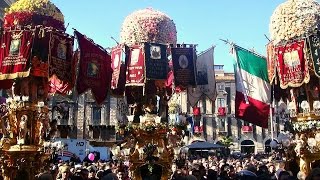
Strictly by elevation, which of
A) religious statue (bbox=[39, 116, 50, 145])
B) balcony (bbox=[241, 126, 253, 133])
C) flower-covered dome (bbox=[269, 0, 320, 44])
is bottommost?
balcony (bbox=[241, 126, 253, 133])

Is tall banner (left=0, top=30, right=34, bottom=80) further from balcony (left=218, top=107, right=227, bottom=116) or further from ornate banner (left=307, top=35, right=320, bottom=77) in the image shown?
balcony (left=218, top=107, right=227, bottom=116)

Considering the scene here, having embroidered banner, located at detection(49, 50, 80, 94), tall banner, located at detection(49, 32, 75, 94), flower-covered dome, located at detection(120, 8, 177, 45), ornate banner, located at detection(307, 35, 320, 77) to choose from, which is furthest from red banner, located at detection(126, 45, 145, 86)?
ornate banner, located at detection(307, 35, 320, 77)

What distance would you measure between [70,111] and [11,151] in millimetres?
35672

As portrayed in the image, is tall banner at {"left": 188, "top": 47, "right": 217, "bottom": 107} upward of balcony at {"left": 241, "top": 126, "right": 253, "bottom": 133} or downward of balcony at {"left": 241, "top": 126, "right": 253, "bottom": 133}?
upward

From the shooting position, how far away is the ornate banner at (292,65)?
1432cm

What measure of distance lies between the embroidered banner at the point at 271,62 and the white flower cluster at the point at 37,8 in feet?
24.3

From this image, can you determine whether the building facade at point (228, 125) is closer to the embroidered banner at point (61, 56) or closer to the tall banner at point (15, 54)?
the embroidered banner at point (61, 56)

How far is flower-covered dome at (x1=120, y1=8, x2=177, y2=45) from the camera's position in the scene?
15.6 m

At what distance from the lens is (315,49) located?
14023 mm

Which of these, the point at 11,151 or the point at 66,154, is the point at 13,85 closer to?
the point at 11,151

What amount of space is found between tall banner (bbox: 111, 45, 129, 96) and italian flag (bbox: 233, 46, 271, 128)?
394cm

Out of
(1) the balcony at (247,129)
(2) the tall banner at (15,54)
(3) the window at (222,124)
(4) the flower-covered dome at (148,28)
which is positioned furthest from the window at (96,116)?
(2) the tall banner at (15,54)

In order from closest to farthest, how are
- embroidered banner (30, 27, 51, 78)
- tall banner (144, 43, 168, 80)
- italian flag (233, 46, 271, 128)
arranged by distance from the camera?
embroidered banner (30, 27, 51, 78) < tall banner (144, 43, 168, 80) < italian flag (233, 46, 271, 128)

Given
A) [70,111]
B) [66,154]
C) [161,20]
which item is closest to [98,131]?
[70,111]
